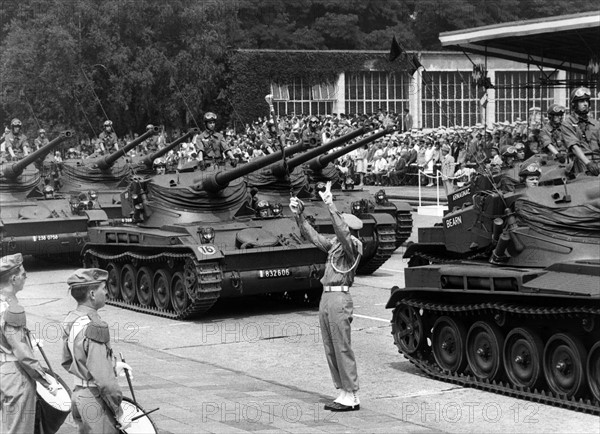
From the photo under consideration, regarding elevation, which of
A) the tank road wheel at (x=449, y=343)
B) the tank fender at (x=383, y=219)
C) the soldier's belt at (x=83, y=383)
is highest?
the soldier's belt at (x=83, y=383)

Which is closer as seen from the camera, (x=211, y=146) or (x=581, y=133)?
(x=581, y=133)

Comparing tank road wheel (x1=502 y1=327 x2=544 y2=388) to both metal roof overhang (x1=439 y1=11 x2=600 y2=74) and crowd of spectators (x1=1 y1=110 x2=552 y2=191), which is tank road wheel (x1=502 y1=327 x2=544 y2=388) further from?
crowd of spectators (x1=1 y1=110 x2=552 y2=191)

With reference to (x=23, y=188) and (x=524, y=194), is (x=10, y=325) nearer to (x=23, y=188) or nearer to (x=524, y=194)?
(x=524, y=194)

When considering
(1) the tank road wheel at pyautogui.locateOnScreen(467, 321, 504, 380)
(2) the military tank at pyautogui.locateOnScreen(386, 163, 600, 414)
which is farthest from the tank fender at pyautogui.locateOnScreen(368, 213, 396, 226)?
(1) the tank road wheel at pyautogui.locateOnScreen(467, 321, 504, 380)

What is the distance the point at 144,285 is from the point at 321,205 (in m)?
4.52

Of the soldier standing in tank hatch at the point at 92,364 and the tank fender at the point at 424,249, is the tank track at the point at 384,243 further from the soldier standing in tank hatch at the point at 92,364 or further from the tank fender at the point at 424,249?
the soldier standing in tank hatch at the point at 92,364

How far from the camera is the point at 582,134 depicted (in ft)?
47.0

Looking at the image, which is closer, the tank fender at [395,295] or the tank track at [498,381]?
the tank track at [498,381]

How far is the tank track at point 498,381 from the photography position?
1173 cm

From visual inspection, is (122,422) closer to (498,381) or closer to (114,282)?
(498,381)

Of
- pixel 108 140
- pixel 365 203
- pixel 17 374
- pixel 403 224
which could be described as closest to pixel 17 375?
pixel 17 374

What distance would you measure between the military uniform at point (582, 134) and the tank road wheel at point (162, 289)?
707 centimetres

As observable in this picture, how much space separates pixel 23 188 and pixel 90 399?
19.3 meters

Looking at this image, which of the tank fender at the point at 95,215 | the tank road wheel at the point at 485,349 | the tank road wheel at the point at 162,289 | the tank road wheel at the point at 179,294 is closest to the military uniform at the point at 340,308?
the tank road wheel at the point at 485,349
